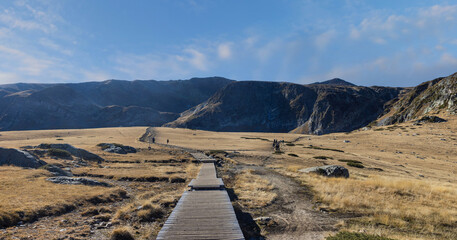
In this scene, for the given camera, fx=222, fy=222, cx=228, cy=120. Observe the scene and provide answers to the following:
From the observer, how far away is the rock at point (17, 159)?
23411 millimetres

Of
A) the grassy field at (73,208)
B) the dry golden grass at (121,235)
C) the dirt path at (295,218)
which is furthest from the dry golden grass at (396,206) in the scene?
the grassy field at (73,208)

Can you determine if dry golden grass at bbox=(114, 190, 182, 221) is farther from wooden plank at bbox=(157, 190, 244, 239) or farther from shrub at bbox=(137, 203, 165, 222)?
wooden plank at bbox=(157, 190, 244, 239)

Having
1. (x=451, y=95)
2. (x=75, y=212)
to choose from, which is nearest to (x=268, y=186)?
(x=75, y=212)

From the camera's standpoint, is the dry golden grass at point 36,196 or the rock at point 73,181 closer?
the dry golden grass at point 36,196

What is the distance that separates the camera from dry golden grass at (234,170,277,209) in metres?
14.6

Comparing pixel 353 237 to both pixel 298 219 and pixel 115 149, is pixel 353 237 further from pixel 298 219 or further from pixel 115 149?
pixel 115 149

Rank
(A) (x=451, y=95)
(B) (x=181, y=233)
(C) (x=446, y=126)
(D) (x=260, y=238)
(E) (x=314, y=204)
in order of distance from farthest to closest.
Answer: (A) (x=451, y=95)
(C) (x=446, y=126)
(E) (x=314, y=204)
(D) (x=260, y=238)
(B) (x=181, y=233)

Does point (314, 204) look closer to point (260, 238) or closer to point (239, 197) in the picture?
point (239, 197)

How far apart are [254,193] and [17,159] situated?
25.8 meters

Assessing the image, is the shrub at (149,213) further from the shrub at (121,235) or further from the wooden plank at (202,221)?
the shrub at (121,235)

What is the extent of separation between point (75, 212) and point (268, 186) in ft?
43.7

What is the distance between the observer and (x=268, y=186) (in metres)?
18.4

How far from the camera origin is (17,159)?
24.0m

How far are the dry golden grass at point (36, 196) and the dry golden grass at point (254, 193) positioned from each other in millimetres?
9030
